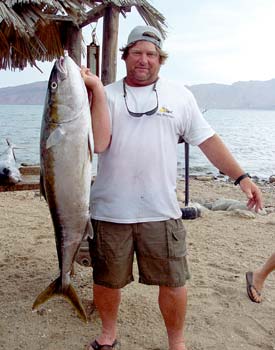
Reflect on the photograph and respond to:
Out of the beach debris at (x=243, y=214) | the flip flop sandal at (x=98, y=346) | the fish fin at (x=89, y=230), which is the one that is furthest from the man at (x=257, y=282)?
the beach debris at (x=243, y=214)

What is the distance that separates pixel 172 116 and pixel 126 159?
401 millimetres

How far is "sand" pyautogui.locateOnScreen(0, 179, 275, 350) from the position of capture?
3.73 m

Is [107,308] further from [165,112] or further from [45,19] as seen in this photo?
[45,19]

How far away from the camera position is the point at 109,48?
14.8ft

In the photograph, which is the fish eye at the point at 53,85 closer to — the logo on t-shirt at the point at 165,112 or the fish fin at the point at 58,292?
the logo on t-shirt at the point at 165,112

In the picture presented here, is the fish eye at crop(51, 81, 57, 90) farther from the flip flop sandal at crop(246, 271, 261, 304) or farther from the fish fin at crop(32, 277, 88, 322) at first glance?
the flip flop sandal at crop(246, 271, 261, 304)

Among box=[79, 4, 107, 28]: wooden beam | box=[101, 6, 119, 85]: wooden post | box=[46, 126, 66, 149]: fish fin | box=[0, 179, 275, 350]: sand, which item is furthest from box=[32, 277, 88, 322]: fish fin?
box=[79, 4, 107, 28]: wooden beam

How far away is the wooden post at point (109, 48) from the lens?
4.52 m

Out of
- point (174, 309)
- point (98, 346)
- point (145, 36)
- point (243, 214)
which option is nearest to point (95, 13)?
point (145, 36)

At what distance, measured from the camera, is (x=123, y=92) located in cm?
316

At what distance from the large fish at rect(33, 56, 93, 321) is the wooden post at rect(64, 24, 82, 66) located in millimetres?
2033

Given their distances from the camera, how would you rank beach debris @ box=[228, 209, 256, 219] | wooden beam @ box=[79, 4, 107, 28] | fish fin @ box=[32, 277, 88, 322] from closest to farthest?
1. fish fin @ box=[32, 277, 88, 322]
2. wooden beam @ box=[79, 4, 107, 28]
3. beach debris @ box=[228, 209, 256, 219]

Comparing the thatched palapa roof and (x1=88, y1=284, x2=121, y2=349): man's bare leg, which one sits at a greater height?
the thatched palapa roof

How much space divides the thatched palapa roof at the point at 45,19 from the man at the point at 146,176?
1.53 metres
